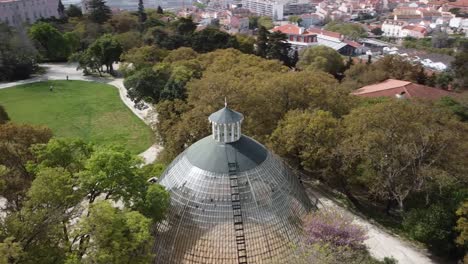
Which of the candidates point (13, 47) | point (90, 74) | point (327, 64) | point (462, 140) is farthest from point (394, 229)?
point (13, 47)

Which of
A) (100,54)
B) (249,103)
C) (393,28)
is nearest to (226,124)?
(249,103)

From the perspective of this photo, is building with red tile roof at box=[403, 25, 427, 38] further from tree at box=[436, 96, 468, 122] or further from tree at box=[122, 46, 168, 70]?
tree at box=[122, 46, 168, 70]

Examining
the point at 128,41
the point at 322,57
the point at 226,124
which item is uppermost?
the point at 226,124

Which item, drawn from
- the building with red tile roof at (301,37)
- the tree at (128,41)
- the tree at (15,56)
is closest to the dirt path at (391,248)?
the tree at (128,41)

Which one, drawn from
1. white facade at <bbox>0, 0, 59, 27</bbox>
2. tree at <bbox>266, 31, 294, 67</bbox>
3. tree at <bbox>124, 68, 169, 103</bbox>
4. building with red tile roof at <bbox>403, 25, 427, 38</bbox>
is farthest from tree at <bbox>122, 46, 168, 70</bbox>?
building with red tile roof at <bbox>403, 25, 427, 38</bbox>

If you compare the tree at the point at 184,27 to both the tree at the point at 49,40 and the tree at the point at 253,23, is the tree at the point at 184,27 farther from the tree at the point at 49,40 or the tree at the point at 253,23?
the tree at the point at 253,23

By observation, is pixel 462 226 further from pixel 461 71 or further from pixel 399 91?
pixel 461 71

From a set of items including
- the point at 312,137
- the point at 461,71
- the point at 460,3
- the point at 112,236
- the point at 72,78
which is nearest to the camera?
the point at 112,236
